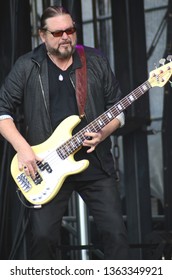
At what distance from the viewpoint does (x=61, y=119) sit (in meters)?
4.45

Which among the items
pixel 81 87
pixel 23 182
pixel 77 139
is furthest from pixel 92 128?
pixel 23 182

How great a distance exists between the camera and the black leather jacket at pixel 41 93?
14.7ft

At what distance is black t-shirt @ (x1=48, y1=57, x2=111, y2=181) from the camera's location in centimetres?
444

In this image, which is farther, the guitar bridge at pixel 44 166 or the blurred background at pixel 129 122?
the blurred background at pixel 129 122

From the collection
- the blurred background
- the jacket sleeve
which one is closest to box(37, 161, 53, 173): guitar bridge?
the jacket sleeve

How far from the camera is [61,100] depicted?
14.7 feet

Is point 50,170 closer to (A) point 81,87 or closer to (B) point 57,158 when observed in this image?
(B) point 57,158

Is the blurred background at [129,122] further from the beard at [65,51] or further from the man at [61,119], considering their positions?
the beard at [65,51]

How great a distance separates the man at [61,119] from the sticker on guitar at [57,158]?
0.15ft

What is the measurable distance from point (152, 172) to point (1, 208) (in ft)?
4.49

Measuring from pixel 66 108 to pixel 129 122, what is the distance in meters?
1.39

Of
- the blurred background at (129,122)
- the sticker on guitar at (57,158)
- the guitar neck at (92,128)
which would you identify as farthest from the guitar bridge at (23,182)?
the blurred background at (129,122)

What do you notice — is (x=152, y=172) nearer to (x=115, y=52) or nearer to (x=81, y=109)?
(x=115, y=52)

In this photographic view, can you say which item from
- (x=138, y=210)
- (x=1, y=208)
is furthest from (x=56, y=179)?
(x=138, y=210)
